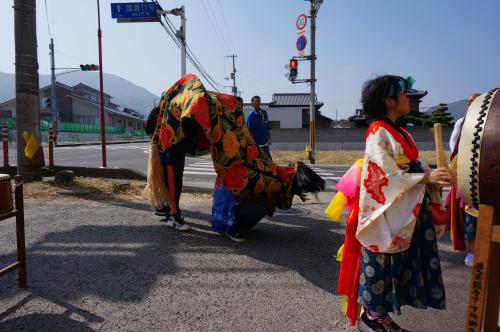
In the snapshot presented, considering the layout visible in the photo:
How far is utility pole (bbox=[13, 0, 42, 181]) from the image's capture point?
624 cm

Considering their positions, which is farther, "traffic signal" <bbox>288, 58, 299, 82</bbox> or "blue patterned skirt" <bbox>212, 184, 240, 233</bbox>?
"traffic signal" <bbox>288, 58, 299, 82</bbox>

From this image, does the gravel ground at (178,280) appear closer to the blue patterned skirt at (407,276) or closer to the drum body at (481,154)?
the blue patterned skirt at (407,276)

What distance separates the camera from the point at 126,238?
393 centimetres

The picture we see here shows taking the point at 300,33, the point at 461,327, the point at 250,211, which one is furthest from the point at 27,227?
the point at 300,33

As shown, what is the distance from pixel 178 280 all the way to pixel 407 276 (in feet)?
5.53

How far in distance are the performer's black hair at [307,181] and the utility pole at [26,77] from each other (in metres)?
5.05

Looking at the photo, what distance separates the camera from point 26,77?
631 centimetres

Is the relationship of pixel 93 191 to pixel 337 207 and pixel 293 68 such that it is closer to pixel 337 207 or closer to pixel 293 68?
pixel 337 207

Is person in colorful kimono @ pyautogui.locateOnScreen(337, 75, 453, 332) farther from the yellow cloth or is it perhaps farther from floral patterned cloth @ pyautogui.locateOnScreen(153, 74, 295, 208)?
floral patterned cloth @ pyautogui.locateOnScreen(153, 74, 295, 208)

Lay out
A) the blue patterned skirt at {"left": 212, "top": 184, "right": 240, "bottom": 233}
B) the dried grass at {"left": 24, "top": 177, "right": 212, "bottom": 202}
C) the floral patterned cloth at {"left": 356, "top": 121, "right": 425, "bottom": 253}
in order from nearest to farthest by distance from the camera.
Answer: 1. the floral patterned cloth at {"left": 356, "top": 121, "right": 425, "bottom": 253}
2. the blue patterned skirt at {"left": 212, "top": 184, "right": 240, "bottom": 233}
3. the dried grass at {"left": 24, "top": 177, "right": 212, "bottom": 202}

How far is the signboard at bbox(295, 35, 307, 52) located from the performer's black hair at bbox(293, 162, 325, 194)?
10.6 metres

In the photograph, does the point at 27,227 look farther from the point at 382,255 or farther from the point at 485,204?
the point at 485,204

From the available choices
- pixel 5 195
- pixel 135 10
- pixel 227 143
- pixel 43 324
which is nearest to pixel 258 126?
pixel 227 143

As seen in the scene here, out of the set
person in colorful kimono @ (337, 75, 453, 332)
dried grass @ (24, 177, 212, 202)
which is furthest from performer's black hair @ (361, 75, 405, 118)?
dried grass @ (24, 177, 212, 202)
